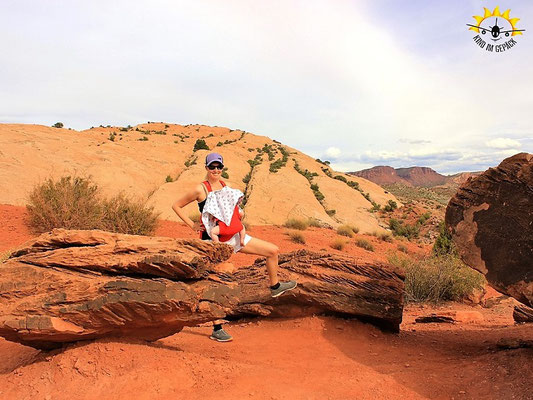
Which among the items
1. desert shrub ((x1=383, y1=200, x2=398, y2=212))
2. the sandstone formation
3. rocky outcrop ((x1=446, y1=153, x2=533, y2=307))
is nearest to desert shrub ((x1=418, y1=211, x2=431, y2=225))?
desert shrub ((x1=383, y1=200, x2=398, y2=212))

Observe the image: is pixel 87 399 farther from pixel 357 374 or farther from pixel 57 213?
pixel 57 213

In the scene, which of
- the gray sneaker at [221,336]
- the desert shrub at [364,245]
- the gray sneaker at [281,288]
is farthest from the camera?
the desert shrub at [364,245]

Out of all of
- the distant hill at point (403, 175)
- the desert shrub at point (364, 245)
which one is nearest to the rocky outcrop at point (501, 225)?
the desert shrub at point (364, 245)

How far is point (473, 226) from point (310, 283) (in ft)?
7.99

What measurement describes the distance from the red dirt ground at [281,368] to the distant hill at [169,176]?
14.4 metres

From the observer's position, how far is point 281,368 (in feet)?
14.1

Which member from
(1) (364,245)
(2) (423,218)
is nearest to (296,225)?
(1) (364,245)

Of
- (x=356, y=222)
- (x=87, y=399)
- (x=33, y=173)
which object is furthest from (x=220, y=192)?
(x=356, y=222)

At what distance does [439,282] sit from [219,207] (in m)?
7.59

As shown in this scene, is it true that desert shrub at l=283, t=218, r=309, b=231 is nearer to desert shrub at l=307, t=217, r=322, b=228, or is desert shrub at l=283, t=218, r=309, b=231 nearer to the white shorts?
desert shrub at l=307, t=217, r=322, b=228

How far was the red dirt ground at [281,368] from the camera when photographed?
3627 mm

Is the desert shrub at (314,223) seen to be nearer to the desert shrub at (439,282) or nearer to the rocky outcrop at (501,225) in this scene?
the desert shrub at (439,282)

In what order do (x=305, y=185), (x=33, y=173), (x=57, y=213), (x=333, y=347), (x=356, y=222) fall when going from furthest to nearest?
(x=305, y=185) < (x=356, y=222) < (x=33, y=173) < (x=57, y=213) < (x=333, y=347)

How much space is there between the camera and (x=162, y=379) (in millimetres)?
3770
